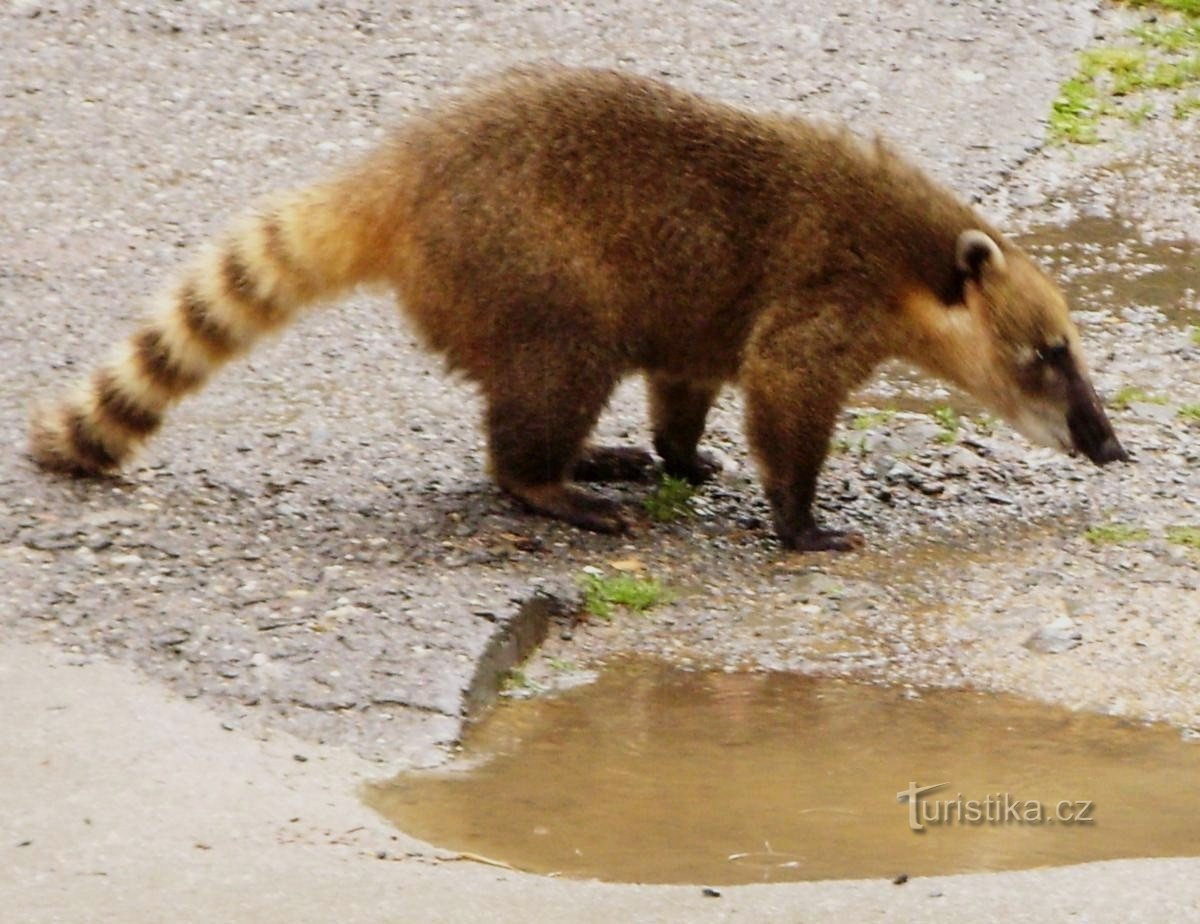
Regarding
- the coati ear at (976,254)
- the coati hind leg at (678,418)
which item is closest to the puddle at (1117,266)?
the coati ear at (976,254)

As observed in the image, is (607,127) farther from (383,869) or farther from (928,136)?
(928,136)

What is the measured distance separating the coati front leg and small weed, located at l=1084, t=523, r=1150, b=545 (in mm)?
660

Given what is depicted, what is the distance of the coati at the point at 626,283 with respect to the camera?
210 inches

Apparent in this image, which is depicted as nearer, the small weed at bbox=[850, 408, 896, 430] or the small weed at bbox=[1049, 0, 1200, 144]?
the small weed at bbox=[850, 408, 896, 430]

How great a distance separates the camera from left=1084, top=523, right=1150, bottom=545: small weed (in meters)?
5.60

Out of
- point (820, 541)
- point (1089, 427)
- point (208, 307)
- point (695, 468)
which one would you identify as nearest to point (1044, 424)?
point (1089, 427)

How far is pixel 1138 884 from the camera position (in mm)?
3535

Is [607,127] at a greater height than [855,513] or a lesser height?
greater

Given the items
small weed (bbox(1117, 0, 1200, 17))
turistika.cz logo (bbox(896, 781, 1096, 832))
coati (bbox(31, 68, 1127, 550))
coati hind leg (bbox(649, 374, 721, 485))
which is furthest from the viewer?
small weed (bbox(1117, 0, 1200, 17))

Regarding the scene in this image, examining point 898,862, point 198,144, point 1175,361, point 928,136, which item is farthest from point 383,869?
point 928,136

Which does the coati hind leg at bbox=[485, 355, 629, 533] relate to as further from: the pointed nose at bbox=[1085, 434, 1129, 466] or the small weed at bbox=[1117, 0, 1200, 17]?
the small weed at bbox=[1117, 0, 1200, 17]

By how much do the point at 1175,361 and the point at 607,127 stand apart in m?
2.50

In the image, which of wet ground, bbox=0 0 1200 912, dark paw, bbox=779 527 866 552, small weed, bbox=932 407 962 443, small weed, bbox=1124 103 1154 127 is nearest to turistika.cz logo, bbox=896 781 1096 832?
wet ground, bbox=0 0 1200 912

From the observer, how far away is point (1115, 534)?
5.62 metres
